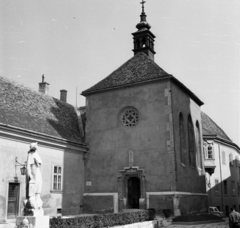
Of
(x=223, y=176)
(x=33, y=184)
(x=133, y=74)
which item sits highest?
(x=133, y=74)

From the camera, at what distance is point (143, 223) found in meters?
17.0

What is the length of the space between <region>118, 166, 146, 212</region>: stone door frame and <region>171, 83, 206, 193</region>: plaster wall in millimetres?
2490

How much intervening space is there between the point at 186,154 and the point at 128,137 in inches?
181

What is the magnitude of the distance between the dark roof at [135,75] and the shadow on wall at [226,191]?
11.8 meters

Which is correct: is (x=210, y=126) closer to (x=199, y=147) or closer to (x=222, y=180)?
(x=222, y=180)

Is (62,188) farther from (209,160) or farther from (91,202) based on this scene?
(209,160)

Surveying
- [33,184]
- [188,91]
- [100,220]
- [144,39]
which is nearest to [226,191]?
[188,91]

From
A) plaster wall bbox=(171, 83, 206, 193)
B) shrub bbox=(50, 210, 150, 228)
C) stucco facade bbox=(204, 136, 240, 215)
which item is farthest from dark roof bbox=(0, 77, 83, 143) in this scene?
stucco facade bbox=(204, 136, 240, 215)

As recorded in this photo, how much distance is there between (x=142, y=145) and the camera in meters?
24.0

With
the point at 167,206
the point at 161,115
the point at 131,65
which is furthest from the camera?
the point at 131,65

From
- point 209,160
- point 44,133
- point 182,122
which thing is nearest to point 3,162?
point 44,133

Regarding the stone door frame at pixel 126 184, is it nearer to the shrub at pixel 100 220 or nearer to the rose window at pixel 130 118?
the rose window at pixel 130 118

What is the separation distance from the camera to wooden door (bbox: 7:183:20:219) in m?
19.4

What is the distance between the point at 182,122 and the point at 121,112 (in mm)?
4725
